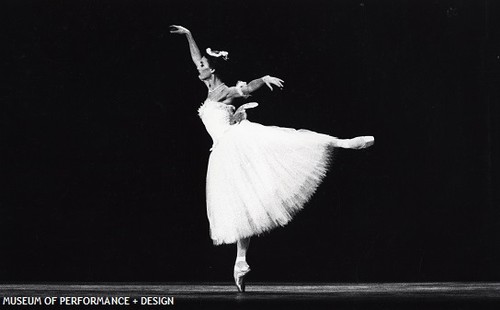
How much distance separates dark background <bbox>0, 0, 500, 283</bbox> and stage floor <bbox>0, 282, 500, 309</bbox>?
0.87 feet

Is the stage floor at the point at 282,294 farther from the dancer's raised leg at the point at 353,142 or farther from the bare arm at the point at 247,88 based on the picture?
the bare arm at the point at 247,88

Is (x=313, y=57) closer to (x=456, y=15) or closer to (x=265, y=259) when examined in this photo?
(x=456, y=15)

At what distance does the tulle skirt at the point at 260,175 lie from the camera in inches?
168

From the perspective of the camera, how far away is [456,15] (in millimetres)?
A: 5172

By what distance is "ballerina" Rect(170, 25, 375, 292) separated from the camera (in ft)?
14.0

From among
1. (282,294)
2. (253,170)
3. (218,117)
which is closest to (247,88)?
(218,117)

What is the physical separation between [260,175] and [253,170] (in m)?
0.05

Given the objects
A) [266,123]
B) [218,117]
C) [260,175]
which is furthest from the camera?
[266,123]

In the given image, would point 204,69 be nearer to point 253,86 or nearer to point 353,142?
point 253,86

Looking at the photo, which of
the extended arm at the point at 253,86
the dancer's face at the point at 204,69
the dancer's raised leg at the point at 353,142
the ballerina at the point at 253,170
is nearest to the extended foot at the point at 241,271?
the ballerina at the point at 253,170

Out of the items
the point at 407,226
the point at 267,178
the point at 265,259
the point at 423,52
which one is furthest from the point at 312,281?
the point at 423,52

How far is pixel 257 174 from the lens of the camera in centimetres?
431

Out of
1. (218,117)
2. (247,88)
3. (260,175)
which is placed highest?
(247,88)

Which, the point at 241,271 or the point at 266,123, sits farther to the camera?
the point at 266,123
